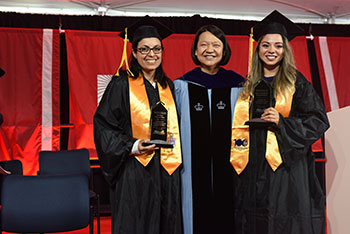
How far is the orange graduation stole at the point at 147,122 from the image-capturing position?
2.85m

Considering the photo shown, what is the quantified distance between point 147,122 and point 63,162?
2.70m

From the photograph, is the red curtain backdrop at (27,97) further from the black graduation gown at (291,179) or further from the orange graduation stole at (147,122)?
the black graduation gown at (291,179)

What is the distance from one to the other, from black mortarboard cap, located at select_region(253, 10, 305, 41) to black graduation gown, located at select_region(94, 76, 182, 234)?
1.13 metres

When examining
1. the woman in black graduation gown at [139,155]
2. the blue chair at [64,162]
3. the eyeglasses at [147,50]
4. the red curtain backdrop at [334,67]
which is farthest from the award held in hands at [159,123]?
the red curtain backdrop at [334,67]

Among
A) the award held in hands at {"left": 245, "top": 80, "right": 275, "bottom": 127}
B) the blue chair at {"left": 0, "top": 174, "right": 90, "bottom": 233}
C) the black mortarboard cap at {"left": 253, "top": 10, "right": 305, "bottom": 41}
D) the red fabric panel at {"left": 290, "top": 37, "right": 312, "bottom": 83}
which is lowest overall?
the blue chair at {"left": 0, "top": 174, "right": 90, "bottom": 233}

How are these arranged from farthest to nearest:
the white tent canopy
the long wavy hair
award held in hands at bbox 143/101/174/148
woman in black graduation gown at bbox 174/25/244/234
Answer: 1. the white tent canopy
2. woman in black graduation gown at bbox 174/25/244/234
3. the long wavy hair
4. award held in hands at bbox 143/101/174/148

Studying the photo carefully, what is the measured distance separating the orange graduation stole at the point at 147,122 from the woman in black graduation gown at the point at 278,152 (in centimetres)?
41

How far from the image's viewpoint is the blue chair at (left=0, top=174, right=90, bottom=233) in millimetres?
3213

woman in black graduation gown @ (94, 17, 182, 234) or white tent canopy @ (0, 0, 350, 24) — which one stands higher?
white tent canopy @ (0, 0, 350, 24)

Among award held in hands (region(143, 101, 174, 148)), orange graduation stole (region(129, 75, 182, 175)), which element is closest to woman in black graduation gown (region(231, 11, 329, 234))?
orange graduation stole (region(129, 75, 182, 175))

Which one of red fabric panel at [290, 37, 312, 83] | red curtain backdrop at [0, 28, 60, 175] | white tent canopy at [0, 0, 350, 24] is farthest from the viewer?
red fabric panel at [290, 37, 312, 83]

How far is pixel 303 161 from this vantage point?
283 cm

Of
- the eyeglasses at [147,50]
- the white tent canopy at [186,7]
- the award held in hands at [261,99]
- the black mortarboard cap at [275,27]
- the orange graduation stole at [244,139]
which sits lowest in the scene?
the orange graduation stole at [244,139]

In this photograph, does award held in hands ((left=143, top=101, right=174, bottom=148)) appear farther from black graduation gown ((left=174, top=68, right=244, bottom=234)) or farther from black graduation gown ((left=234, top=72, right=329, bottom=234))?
Answer: black graduation gown ((left=234, top=72, right=329, bottom=234))
